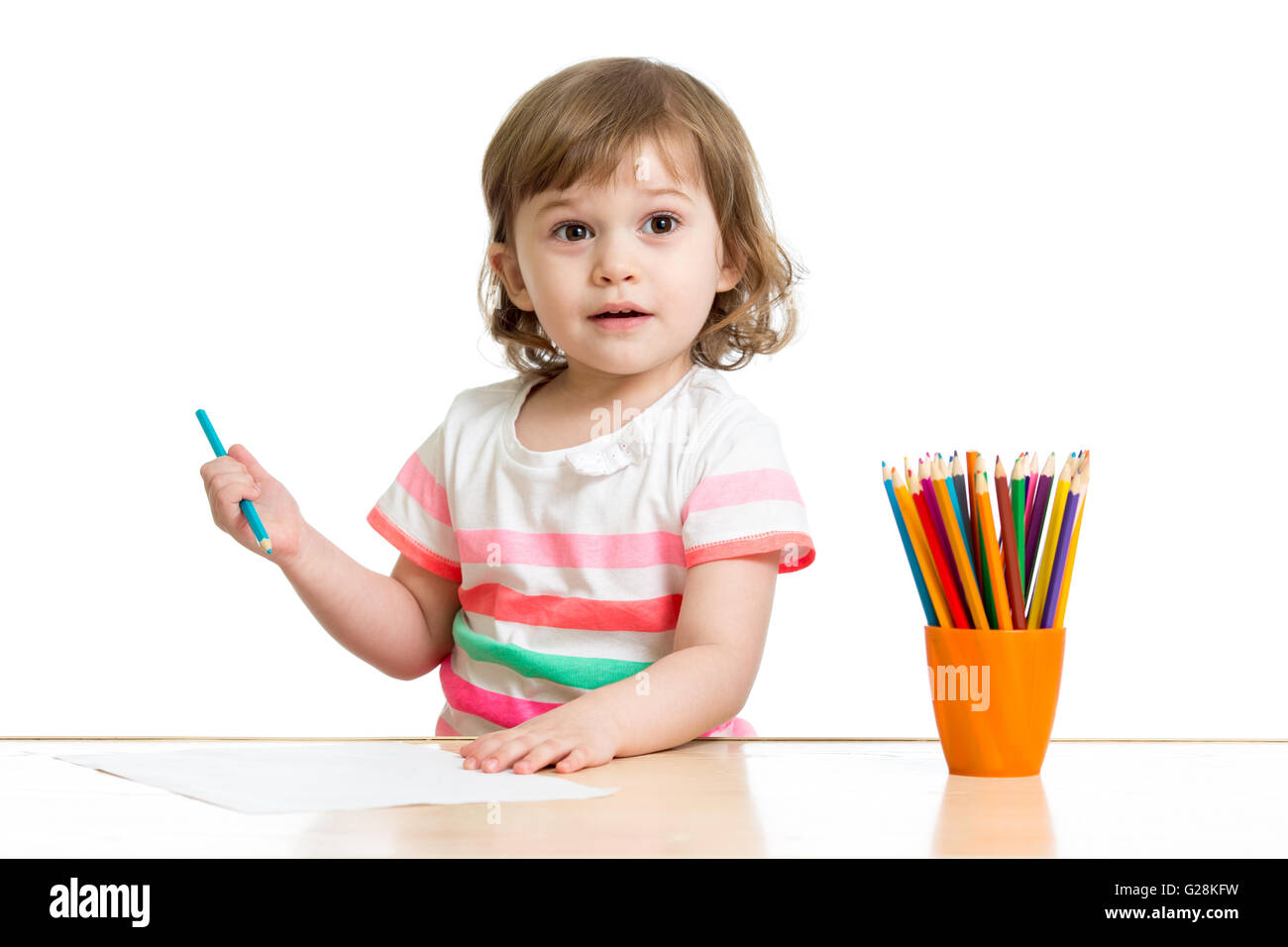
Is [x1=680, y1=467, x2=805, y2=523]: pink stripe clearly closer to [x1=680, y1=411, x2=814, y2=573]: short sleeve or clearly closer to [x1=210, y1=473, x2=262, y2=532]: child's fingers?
[x1=680, y1=411, x2=814, y2=573]: short sleeve

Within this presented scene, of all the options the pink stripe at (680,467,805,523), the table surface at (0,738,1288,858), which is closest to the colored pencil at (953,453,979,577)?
the table surface at (0,738,1288,858)

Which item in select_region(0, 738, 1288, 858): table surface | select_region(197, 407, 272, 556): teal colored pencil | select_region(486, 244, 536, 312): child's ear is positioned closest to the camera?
select_region(0, 738, 1288, 858): table surface

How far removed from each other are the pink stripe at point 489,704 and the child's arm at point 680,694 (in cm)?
15

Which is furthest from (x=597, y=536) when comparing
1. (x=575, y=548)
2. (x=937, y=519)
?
(x=937, y=519)

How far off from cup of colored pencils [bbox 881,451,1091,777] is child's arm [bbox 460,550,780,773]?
17cm

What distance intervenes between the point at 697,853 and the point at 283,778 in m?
0.28

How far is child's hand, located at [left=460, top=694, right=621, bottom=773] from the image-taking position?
0.73m

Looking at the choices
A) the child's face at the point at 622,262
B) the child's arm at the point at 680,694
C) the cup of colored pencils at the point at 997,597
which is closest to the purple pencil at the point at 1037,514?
the cup of colored pencils at the point at 997,597

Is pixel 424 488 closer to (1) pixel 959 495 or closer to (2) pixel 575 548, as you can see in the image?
(2) pixel 575 548

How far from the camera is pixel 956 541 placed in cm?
72

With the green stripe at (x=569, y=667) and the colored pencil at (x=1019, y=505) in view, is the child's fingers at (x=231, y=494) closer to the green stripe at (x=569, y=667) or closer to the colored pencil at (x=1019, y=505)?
the green stripe at (x=569, y=667)

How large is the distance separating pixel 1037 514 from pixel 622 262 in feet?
1.23

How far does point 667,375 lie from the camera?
1066mm
